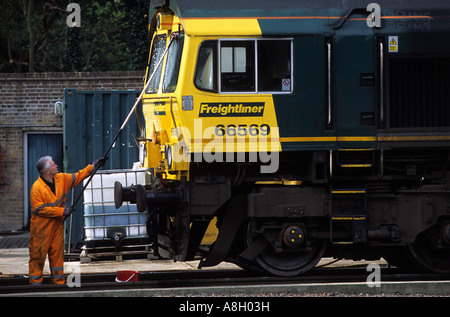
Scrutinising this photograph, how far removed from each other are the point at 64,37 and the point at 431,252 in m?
19.2

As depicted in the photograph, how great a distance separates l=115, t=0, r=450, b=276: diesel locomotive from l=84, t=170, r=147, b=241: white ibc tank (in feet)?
8.22

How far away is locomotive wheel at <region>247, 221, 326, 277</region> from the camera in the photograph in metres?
10.2

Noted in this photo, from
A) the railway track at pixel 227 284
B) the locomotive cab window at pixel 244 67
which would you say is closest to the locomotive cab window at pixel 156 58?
the locomotive cab window at pixel 244 67

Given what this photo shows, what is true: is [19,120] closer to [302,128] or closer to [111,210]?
[111,210]

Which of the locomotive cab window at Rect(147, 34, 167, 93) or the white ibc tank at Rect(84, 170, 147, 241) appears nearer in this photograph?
the locomotive cab window at Rect(147, 34, 167, 93)

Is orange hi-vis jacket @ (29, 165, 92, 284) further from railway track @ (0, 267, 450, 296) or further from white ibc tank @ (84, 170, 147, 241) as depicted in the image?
white ibc tank @ (84, 170, 147, 241)

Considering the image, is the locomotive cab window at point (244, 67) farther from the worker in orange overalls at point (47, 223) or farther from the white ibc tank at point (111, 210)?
the white ibc tank at point (111, 210)

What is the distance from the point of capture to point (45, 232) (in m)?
10.2

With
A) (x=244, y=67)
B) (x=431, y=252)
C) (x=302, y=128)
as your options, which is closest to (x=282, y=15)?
(x=244, y=67)

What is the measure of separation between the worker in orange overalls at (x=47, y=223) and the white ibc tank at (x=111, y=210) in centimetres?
236

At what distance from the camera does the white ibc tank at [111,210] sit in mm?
12773

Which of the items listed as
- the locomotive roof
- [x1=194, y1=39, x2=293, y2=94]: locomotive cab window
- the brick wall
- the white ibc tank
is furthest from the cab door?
the brick wall
